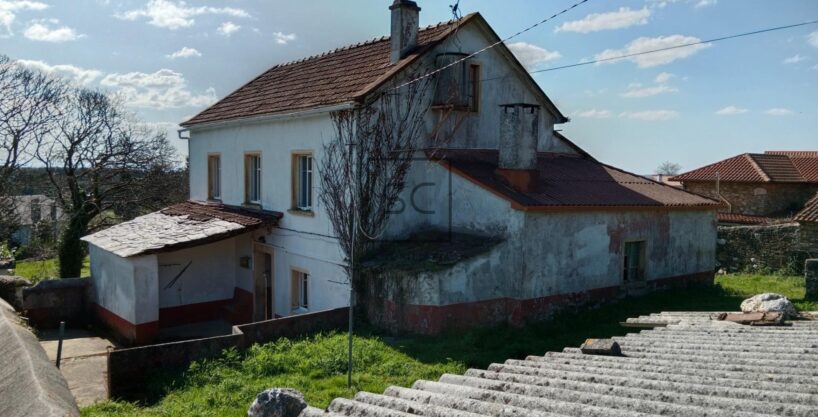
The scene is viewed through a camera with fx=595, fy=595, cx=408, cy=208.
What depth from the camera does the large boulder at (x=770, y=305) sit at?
871 centimetres

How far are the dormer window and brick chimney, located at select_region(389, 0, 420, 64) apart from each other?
918 millimetres

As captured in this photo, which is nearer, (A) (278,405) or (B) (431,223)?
(A) (278,405)

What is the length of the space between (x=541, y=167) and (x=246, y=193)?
9.15 metres

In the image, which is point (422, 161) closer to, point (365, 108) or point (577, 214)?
point (365, 108)

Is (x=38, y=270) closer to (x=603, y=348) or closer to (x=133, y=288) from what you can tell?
(x=133, y=288)

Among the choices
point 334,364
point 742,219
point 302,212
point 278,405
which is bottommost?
Answer: point 334,364

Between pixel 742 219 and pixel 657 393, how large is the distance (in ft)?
98.7

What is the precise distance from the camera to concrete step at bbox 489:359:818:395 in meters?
4.25

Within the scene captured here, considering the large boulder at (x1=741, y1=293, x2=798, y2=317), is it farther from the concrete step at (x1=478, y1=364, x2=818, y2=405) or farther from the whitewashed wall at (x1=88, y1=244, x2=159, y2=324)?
the whitewashed wall at (x1=88, y1=244, x2=159, y2=324)

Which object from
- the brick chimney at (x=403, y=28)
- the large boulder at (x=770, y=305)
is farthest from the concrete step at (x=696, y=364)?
the brick chimney at (x=403, y=28)

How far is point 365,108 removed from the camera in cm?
1391

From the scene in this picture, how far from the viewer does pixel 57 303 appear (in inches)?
701

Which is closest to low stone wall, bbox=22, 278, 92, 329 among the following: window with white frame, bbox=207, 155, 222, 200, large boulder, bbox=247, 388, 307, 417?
window with white frame, bbox=207, 155, 222, 200

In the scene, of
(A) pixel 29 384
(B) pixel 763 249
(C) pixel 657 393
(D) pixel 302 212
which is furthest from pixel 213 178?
(B) pixel 763 249
